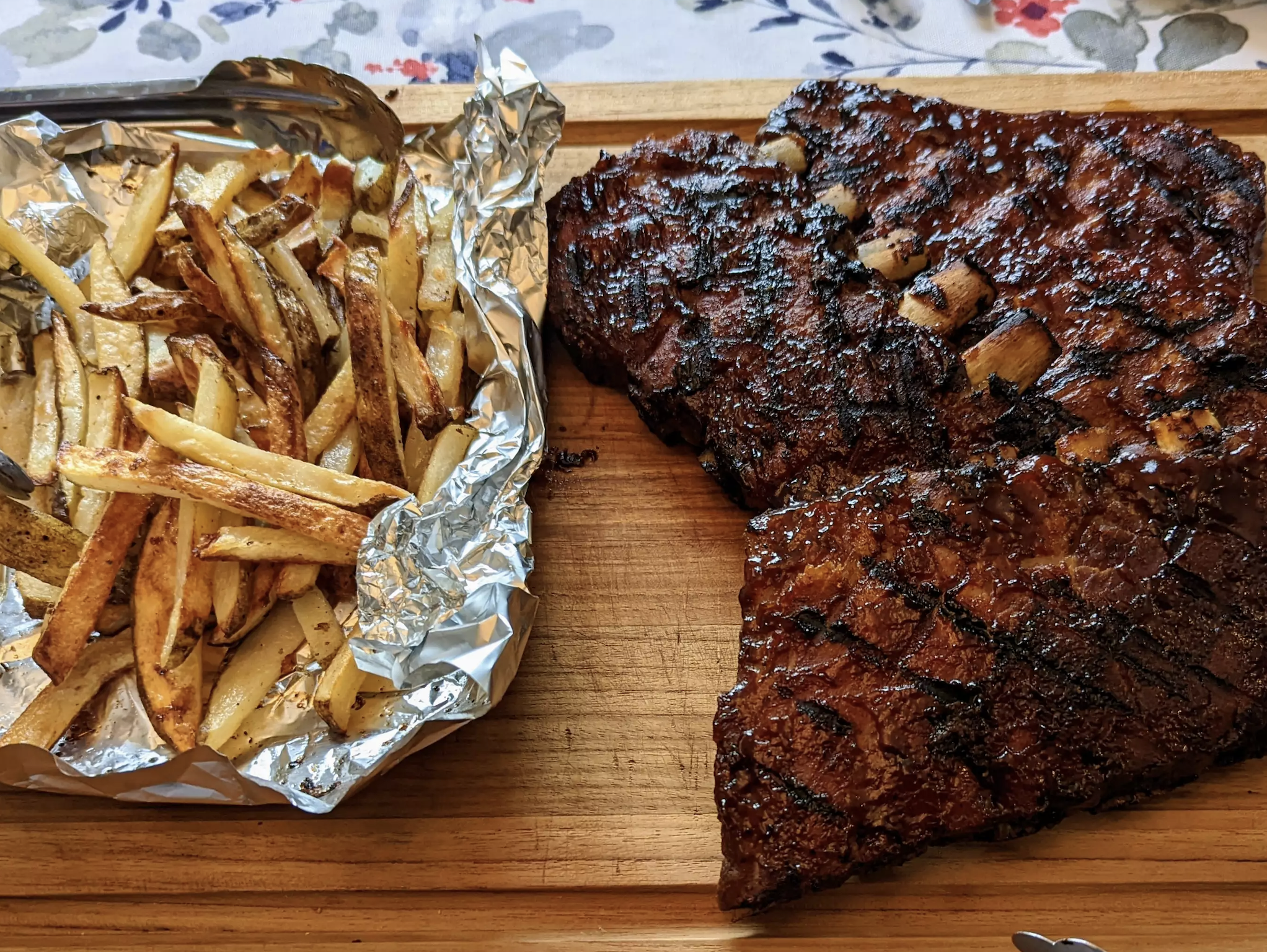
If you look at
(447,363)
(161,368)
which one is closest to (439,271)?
(447,363)

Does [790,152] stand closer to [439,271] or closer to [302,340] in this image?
[439,271]

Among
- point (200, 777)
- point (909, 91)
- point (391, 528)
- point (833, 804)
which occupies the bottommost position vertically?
point (200, 777)

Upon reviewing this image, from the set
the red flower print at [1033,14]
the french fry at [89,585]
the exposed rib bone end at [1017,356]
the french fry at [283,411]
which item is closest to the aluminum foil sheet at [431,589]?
the french fry at [89,585]

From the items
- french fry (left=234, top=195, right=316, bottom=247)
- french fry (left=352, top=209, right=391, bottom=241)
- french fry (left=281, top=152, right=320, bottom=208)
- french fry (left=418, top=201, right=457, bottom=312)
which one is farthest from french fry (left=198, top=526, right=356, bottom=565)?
french fry (left=281, top=152, right=320, bottom=208)

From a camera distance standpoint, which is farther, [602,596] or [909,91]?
[909,91]

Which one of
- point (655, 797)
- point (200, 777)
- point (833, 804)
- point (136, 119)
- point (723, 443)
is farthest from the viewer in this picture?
point (136, 119)

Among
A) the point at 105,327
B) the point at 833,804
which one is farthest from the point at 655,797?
the point at 105,327

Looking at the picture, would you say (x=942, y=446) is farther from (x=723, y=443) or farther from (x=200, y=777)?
(x=200, y=777)
